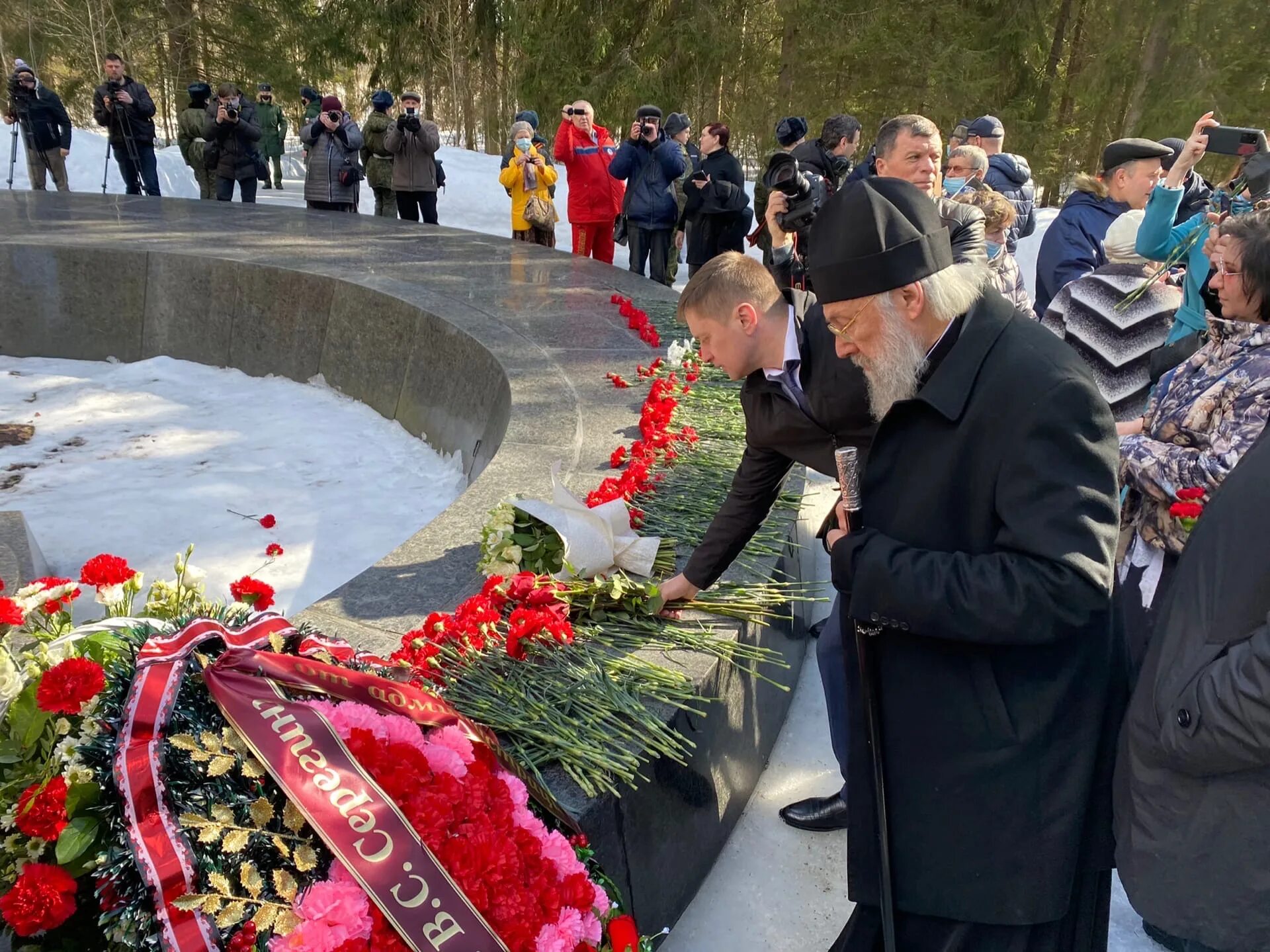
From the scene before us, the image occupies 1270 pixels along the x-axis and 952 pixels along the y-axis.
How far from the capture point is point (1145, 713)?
1.61m

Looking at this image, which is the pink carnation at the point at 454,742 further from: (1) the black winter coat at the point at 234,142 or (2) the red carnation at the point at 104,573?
(1) the black winter coat at the point at 234,142

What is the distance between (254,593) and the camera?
75.4 inches

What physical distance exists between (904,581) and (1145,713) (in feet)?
1.55

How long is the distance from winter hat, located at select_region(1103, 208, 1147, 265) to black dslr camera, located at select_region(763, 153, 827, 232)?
1.38 m

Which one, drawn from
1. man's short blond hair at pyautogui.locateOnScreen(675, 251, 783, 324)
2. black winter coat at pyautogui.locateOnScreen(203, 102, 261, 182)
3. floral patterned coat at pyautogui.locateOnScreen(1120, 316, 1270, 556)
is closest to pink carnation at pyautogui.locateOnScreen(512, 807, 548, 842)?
man's short blond hair at pyautogui.locateOnScreen(675, 251, 783, 324)

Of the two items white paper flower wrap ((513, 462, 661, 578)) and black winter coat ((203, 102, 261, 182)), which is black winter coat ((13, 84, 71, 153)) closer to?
black winter coat ((203, 102, 261, 182))

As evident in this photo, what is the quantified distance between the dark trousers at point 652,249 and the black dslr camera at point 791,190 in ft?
15.4

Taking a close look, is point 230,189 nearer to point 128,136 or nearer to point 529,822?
point 128,136

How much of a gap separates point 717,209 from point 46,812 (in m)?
7.85

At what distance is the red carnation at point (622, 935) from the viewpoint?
1733 millimetres

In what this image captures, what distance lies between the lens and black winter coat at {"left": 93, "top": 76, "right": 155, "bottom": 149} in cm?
1126

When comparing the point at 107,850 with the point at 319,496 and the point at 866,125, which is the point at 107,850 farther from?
the point at 866,125

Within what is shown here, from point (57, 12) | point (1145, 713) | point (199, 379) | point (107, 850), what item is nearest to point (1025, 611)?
point (1145, 713)

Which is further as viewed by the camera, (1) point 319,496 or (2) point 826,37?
(2) point 826,37
